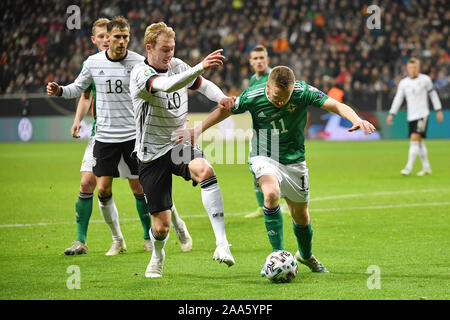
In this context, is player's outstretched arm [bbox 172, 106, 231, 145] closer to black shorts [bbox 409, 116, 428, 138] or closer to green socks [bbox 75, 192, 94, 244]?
green socks [bbox 75, 192, 94, 244]

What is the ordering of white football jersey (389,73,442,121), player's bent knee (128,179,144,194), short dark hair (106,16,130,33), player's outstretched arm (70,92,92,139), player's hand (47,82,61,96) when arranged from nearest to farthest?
short dark hair (106,16,130,33), player's hand (47,82,61,96), player's bent knee (128,179,144,194), player's outstretched arm (70,92,92,139), white football jersey (389,73,442,121)

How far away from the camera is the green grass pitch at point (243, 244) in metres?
5.59

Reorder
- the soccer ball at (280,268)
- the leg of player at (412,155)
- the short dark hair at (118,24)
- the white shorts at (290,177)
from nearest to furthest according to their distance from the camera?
1. the soccer ball at (280,268)
2. the white shorts at (290,177)
3. the short dark hair at (118,24)
4. the leg of player at (412,155)

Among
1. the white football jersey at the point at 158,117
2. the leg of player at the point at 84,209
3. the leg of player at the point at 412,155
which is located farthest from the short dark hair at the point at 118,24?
the leg of player at the point at 412,155

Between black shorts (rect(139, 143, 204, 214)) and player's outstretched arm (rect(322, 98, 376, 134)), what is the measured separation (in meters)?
1.18

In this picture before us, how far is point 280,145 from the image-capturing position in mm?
6320

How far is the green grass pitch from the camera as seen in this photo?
5590mm

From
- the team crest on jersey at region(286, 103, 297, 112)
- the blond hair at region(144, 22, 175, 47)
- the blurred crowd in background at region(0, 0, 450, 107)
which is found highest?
the blurred crowd in background at region(0, 0, 450, 107)

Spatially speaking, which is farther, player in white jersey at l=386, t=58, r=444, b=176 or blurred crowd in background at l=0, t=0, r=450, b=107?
blurred crowd in background at l=0, t=0, r=450, b=107

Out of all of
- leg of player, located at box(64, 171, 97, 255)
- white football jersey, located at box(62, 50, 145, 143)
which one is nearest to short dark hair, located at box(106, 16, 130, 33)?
white football jersey, located at box(62, 50, 145, 143)

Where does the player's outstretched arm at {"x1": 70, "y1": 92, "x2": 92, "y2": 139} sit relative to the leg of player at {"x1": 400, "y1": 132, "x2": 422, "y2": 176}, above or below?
above

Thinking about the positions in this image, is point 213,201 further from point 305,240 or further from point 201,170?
point 305,240

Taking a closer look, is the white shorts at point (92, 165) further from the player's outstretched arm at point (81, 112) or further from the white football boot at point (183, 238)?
the white football boot at point (183, 238)
